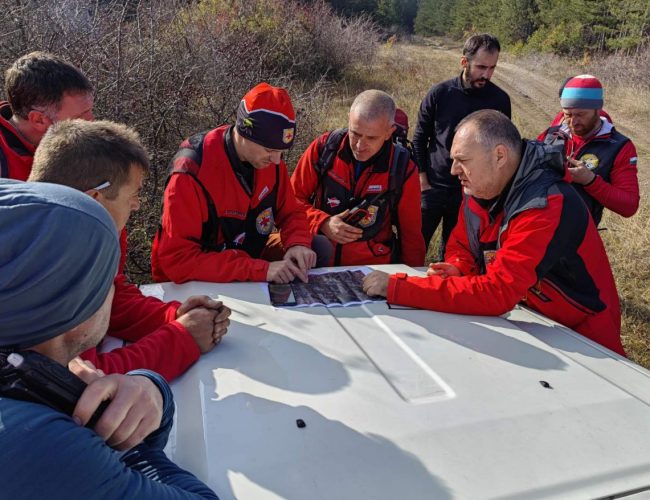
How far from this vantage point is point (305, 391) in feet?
4.77

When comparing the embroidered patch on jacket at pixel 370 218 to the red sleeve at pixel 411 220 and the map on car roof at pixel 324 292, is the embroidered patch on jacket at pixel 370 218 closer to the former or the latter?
the red sleeve at pixel 411 220

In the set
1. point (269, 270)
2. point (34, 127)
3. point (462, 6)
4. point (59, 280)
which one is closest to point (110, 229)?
point (59, 280)

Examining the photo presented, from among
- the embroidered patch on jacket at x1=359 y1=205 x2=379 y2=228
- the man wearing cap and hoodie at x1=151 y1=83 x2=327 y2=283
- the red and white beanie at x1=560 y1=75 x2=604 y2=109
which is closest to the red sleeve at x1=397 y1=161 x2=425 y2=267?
the embroidered patch on jacket at x1=359 y1=205 x2=379 y2=228

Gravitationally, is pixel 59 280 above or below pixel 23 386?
above

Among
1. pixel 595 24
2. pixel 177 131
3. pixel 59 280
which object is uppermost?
pixel 595 24

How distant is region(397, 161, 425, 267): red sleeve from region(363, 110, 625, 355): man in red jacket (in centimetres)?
91

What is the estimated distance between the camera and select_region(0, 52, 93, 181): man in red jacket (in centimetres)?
221

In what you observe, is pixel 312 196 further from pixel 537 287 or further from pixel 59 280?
pixel 59 280

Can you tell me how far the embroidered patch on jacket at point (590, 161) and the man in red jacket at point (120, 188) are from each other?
279 cm

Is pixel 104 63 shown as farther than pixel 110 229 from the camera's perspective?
Yes

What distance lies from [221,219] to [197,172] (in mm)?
274

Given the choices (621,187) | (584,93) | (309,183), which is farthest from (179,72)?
(621,187)

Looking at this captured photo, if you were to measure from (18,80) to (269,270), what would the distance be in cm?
139

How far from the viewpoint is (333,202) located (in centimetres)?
324
